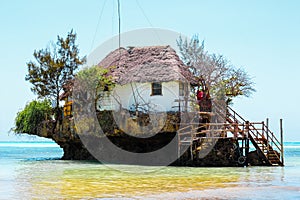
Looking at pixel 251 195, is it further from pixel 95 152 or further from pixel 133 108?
pixel 95 152

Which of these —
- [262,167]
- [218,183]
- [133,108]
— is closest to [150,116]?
[133,108]

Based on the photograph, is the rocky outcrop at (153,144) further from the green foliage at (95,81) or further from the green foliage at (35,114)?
the green foliage at (95,81)

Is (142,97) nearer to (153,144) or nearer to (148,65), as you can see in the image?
(148,65)

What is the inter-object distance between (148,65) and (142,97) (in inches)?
101

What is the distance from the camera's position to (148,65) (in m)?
33.2

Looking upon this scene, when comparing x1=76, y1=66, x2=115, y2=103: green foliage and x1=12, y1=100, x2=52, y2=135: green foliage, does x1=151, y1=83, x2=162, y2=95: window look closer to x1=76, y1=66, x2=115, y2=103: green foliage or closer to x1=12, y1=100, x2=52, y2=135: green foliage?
x1=76, y1=66, x2=115, y2=103: green foliage

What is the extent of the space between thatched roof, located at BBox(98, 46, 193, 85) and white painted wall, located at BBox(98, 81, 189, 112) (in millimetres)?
611

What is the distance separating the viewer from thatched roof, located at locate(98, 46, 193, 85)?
31939 millimetres

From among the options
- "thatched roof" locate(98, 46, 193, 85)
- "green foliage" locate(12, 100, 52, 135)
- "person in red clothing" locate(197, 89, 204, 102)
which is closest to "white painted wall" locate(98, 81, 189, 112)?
"thatched roof" locate(98, 46, 193, 85)

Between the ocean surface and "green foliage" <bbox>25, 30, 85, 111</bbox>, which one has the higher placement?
"green foliage" <bbox>25, 30, 85, 111</bbox>

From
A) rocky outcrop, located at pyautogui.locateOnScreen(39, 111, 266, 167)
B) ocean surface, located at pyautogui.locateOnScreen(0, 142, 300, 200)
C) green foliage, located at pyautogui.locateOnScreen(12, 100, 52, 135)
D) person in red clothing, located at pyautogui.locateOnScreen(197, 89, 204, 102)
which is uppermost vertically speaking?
person in red clothing, located at pyautogui.locateOnScreen(197, 89, 204, 102)

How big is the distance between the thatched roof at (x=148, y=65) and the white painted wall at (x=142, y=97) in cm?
61

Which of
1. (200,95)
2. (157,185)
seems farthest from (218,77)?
Answer: (157,185)

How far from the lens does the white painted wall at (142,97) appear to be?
31859mm
